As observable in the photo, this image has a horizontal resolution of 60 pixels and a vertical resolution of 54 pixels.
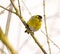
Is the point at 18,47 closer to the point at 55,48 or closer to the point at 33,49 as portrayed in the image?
the point at 33,49

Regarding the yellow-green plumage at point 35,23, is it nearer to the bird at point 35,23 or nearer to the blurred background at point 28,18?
the bird at point 35,23

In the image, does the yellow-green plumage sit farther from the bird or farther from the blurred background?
the blurred background

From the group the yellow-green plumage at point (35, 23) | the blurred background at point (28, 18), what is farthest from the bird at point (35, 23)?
the blurred background at point (28, 18)

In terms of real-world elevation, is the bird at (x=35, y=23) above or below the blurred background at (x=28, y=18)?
above

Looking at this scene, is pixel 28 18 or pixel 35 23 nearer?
pixel 35 23

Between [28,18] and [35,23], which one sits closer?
[35,23]

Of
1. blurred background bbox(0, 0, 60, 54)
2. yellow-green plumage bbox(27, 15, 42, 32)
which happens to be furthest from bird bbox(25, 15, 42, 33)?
blurred background bbox(0, 0, 60, 54)

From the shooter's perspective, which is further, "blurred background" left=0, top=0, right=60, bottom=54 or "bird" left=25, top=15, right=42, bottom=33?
"blurred background" left=0, top=0, right=60, bottom=54

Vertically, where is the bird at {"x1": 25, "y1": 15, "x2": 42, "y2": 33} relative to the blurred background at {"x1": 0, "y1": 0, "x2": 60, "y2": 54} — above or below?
above

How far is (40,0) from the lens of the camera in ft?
4.86

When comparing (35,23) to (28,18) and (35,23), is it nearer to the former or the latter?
(35,23)

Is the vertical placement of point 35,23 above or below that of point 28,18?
above

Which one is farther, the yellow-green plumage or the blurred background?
the blurred background

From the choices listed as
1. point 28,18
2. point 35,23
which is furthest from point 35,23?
point 28,18
